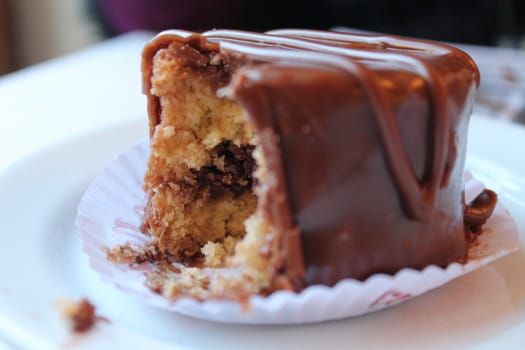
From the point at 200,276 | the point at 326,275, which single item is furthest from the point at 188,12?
the point at 326,275

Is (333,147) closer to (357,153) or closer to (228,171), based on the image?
(357,153)

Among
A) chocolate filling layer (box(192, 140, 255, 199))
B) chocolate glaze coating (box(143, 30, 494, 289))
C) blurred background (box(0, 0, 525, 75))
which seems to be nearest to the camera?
chocolate glaze coating (box(143, 30, 494, 289))

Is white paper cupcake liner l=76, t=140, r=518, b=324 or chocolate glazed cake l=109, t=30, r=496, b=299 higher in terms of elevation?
chocolate glazed cake l=109, t=30, r=496, b=299

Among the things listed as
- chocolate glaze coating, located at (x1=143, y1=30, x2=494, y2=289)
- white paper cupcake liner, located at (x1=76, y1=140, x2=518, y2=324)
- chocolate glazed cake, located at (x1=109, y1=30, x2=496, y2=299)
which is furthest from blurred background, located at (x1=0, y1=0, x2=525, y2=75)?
chocolate glaze coating, located at (x1=143, y1=30, x2=494, y2=289)

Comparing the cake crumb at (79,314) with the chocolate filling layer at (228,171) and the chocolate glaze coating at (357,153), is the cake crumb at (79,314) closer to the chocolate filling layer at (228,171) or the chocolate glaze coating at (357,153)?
the chocolate glaze coating at (357,153)

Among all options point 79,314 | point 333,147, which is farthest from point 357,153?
point 79,314

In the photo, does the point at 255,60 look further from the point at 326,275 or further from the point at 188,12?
the point at 188,12

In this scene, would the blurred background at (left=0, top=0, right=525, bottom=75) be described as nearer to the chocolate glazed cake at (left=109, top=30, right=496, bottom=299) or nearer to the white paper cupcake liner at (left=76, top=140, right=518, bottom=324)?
the white paper cupcake liner at (left=76, top=140, right=518, bottom=324)

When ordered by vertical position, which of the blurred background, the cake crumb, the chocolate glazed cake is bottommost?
the blurred background
